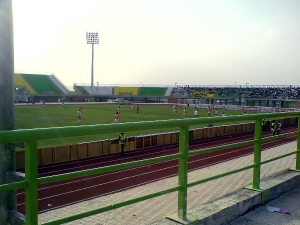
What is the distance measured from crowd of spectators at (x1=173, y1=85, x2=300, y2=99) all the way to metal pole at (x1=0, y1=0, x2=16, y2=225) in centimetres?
7239

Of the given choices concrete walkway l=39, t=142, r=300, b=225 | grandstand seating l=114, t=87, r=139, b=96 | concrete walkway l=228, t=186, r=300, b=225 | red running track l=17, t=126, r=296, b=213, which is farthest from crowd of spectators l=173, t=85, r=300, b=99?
concrete walkway l=228, t=186, r=300, b=225

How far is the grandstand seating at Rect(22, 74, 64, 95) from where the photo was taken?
3357 inches

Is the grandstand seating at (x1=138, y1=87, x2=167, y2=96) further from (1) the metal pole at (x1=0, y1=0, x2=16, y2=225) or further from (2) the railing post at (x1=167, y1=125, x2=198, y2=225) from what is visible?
(1) the metal pole at (x1=0, y1=0, x2=16, y2=225)

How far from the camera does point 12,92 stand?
8.33 feet

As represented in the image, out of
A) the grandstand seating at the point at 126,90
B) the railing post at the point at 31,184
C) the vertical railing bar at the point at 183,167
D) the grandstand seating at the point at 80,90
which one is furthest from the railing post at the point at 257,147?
the grandstand seating at the point at 126,90

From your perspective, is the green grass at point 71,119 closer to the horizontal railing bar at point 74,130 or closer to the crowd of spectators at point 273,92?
the horizontal railing bar at point 74,130

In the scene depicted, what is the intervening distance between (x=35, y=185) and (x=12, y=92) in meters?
0.76

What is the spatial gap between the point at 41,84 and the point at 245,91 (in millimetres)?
52877

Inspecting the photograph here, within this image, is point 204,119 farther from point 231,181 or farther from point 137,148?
point 137,148

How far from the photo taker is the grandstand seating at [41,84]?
3357 inches

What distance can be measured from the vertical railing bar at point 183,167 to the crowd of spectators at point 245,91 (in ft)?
234

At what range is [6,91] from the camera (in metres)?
2.47

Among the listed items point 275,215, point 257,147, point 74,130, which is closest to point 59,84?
point 257,147

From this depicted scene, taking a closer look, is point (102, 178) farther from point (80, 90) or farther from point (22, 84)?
point (80, 90)
